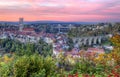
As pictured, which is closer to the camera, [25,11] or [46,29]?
[25,11]

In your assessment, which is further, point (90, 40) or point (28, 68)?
point (90, 40)

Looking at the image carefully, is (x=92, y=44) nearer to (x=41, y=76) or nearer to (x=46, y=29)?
(x=46, y=29)

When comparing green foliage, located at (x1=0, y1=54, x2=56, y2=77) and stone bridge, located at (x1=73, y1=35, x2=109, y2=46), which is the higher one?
green foliage, located at (x1=0, y1=54, x2=56, y2=77)

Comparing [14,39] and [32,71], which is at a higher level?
[32,71]

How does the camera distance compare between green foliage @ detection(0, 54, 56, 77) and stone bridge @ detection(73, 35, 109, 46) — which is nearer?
green foliage @ detection(0, 54, 56, 77)

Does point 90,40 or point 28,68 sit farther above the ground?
point 28,68

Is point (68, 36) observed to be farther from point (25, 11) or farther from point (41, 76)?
point (41, 76)

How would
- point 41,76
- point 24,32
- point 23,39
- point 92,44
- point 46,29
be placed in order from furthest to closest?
point 24,32, point 23,39, point 46,29, point 92,44, point 41,76

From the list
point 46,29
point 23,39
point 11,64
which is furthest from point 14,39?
point 11,64

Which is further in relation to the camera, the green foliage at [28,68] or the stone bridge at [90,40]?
the stone bridge at [90,40]

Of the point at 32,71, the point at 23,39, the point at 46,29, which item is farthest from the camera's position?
the point at 23,39

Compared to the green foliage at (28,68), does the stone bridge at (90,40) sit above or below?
below
